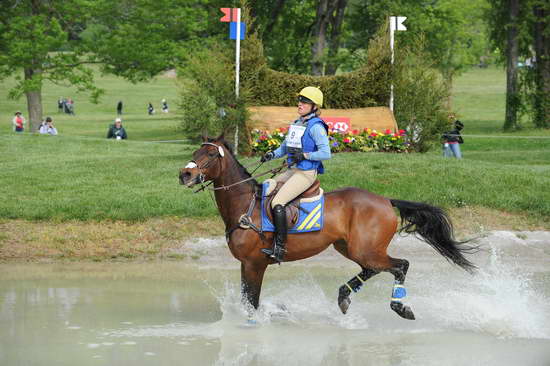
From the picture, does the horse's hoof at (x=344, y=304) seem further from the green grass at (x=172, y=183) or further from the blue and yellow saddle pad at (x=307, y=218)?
the green grass at (x=172, y=183)

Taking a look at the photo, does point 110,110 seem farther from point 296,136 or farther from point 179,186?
point 296,136

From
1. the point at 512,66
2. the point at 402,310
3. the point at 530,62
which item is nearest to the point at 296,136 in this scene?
the point at 402,310

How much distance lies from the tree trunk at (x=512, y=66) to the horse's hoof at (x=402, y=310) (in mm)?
31722

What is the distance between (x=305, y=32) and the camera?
43875mm

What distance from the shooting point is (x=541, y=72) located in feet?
132

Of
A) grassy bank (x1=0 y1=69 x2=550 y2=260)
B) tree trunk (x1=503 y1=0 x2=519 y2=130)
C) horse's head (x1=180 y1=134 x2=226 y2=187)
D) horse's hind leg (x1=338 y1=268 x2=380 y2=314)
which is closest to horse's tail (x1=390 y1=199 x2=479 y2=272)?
horse's hind leg (x1=338 y1=268 x2=380 y2=314)

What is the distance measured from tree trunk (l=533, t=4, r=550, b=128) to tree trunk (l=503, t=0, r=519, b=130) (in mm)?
934

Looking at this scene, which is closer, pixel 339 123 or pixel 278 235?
pixel 278 235

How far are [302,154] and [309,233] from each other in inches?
37.8

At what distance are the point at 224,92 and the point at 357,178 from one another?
13.1 ft

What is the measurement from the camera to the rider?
987cm

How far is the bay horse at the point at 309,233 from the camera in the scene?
10.0 metres

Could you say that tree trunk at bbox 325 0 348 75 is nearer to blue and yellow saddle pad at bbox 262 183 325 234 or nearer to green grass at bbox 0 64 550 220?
green grass at bbox 0 64 550 220

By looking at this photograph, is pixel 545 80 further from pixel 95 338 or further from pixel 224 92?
pixel 95 338
